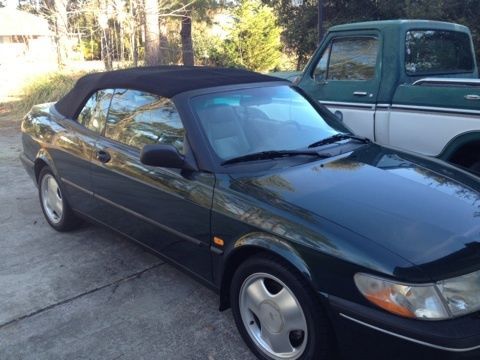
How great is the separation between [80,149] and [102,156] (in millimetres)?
409

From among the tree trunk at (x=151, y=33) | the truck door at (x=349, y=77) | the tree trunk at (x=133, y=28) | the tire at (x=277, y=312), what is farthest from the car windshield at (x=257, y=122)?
A: the tree trunk at (x=133, y=28)

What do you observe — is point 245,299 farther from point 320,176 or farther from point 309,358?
point 320,176

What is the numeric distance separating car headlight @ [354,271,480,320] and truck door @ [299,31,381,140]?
294 centimetres

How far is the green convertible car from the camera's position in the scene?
2.17 metres

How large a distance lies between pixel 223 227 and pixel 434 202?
1151 mm

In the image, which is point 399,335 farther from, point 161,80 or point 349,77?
point 349,77

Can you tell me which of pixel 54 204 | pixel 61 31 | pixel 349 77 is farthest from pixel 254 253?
pixel 61 31

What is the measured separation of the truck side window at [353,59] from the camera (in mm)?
5117

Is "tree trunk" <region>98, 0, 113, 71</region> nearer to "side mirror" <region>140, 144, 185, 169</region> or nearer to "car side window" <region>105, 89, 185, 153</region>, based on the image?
"car side window" <region>105, 89, 185, 153</region>

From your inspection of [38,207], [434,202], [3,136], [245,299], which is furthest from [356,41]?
[3,136]

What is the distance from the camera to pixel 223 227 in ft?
9.35

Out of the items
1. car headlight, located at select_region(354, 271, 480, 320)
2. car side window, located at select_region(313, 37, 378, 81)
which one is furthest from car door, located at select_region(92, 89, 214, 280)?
car side window, located at select_region(313, 37, 378, 81)

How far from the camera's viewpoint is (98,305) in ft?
11.5

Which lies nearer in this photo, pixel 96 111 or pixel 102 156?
pixel 102 156
